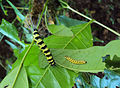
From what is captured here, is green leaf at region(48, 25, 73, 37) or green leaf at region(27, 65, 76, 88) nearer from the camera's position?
green leaf at region(27, 65, 76, 88)

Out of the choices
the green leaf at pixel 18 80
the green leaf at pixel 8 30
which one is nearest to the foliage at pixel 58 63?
the green leaf at pixel 18 80

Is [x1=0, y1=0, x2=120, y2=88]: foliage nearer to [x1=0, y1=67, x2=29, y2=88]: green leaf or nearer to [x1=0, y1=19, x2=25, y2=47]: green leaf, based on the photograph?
[x1=0, y1=67, x2=29, y2=88]: green leaf

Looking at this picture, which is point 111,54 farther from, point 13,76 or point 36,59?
point 13,76

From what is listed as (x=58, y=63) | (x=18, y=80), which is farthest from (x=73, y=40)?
(x=18, y=80)

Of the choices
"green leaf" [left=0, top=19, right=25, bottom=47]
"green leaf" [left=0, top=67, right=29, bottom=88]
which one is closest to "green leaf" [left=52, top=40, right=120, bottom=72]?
"green leaf" [left=0, top=67, right=29, bottom=88]

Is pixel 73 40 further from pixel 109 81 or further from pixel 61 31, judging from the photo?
pixel 109 81
